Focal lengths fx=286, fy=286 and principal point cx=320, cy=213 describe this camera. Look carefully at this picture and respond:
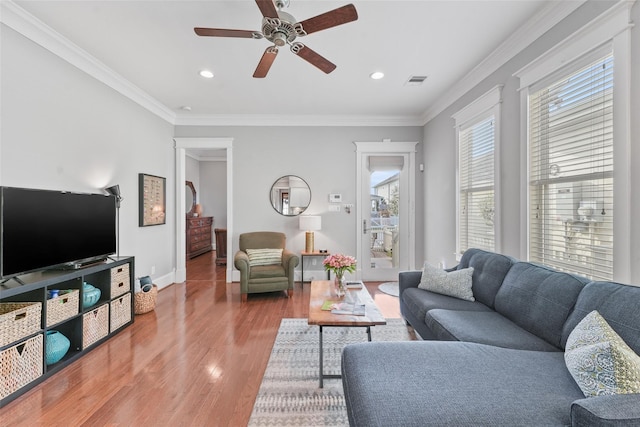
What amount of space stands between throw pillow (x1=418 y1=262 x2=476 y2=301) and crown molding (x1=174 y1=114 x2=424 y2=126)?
2925mm

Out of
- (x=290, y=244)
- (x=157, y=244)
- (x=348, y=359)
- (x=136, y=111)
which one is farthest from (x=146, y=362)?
(x=136, y=111)

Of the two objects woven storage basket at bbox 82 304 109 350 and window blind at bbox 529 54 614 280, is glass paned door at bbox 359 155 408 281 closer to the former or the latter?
window blind at bbox 529 54 614 280

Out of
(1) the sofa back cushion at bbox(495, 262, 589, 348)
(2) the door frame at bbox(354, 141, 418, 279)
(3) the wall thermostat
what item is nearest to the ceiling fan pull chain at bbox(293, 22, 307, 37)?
(1) the sofa back cushion at bbox(495, 262, 589, 348)

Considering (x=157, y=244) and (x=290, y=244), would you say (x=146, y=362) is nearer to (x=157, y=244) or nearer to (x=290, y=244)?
(x=157, y=244)

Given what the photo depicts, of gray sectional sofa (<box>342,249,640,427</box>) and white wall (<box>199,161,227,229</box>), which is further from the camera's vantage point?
white wall (<box>199,161,227,229</box>)

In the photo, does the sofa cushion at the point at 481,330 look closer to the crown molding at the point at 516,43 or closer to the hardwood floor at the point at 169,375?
the hardwood floor at the point at 169,375

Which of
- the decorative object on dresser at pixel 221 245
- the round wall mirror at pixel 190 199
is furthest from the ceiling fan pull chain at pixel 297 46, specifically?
the round wall mirror at pixel 190 199

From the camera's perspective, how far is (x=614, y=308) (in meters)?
1.43

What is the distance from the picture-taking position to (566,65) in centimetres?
215

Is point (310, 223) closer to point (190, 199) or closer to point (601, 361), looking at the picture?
point (601, 361)

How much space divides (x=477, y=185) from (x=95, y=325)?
420 centimetres

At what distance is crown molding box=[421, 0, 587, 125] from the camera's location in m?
2.17

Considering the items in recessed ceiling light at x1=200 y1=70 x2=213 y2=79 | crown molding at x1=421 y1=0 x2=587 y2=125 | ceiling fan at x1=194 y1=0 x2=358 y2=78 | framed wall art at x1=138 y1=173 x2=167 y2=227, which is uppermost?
recessed ceiling light at x1=200 y1=70 x2=213 y2=79

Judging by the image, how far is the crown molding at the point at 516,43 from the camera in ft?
7.10
